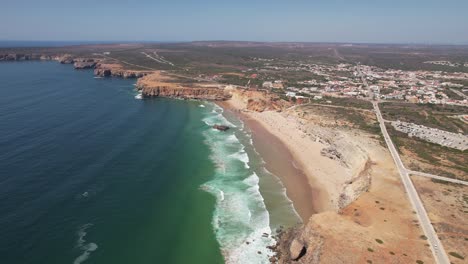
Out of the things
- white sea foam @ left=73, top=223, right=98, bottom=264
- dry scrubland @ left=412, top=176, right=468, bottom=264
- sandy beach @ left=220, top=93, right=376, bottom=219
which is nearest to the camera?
dry scrubland @ left=412, top=176, right=468, bottom=264

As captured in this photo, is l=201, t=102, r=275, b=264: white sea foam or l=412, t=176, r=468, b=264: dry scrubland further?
l=201, t=102, r=275, b=264: white sea foam

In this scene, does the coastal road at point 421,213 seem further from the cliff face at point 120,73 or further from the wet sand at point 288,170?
the cliff face at point 120,73

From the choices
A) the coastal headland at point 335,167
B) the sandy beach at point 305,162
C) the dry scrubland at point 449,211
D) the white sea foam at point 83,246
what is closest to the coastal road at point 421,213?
the dry scrubland at point 449,211

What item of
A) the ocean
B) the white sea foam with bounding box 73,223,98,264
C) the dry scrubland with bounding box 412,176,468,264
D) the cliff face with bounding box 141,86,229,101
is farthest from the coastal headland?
the white sea foam with bounding box 73,223,98,264

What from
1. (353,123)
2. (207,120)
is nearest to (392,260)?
(353,123)

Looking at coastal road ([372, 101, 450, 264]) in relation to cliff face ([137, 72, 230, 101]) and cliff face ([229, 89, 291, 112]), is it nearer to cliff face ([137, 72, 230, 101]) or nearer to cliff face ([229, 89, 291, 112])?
cliff face ([229, 89, 291, 112])

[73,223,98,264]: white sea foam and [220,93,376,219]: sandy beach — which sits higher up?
[220,93,376,219]: sandy beach

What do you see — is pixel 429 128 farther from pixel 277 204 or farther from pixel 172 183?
pixel 172 183
